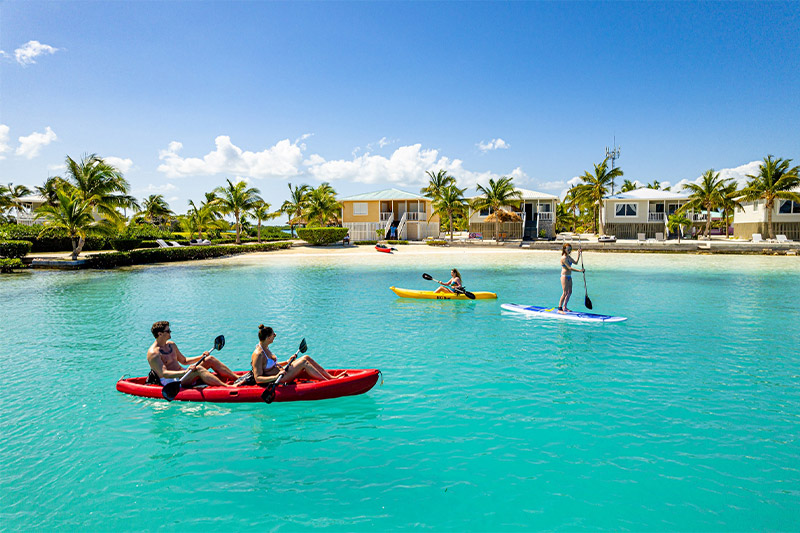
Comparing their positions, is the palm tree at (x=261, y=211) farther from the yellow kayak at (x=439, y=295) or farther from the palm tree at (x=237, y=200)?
the yellow kayak at (x=439, y=295)

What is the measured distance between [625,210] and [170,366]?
198 feet

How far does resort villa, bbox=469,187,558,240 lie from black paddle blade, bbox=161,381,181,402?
5127 centimetres

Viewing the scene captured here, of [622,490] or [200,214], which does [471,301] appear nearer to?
[622,490]

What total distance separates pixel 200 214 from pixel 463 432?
49.5 m

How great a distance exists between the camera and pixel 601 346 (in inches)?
506

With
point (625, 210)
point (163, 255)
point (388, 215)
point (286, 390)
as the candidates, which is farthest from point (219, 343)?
point (625, 210)

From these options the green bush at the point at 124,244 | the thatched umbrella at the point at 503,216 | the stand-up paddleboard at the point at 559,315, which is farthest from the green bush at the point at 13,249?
the thatched umbrella at the point at 503,216

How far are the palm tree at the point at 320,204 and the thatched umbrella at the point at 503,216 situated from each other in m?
20.4

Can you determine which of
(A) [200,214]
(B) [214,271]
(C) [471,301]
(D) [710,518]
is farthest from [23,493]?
(A) [200,214]

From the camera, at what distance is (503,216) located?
54.7m

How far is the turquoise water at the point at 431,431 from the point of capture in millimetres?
5703

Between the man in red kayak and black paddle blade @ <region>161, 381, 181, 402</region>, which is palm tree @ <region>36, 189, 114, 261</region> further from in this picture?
black paddle blade @ <region>161, 381, 181, 402</region>

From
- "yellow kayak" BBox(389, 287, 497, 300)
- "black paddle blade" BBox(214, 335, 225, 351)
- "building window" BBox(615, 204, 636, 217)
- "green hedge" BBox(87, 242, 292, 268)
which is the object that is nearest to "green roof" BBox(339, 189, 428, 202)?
→ "green hedge" BBox(87, 242, 292, 268)

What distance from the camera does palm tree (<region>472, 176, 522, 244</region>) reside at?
55.7 m
